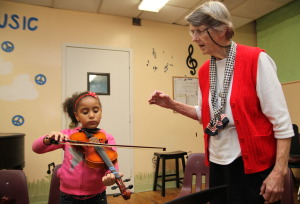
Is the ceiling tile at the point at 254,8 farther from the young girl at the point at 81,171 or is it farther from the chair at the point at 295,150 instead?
the young girl at the point at 81,171

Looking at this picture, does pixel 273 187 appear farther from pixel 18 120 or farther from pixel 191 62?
pixel 191 62

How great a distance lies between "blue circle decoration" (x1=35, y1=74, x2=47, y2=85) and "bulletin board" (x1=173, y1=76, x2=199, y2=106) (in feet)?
6.60

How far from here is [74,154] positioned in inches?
57.0

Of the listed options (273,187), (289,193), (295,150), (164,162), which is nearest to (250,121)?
(273,187)

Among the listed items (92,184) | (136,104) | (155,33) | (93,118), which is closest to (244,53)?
(93,118)

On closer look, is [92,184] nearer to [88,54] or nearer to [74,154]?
[74,154]

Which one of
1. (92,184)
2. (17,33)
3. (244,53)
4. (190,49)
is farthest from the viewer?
(190,49)

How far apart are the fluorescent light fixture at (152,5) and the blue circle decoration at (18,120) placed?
2.21 metres

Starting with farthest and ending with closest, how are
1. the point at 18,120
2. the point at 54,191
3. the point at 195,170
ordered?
1. the point at 18,120
2. the point at 195,170
3. the point at 54,191

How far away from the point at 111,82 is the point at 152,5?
1258 mm

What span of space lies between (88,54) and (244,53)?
9.62 feet

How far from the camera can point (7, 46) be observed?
328cm

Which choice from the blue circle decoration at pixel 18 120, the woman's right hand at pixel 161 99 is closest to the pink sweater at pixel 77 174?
the woman's right hand at pixel 161 99

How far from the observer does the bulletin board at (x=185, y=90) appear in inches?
164
